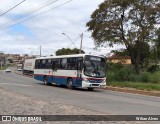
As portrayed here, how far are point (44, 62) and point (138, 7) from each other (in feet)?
36.3

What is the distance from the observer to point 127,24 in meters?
41.4

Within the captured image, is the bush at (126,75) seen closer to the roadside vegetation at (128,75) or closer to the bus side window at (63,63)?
the roadside vegetation at (128,75)

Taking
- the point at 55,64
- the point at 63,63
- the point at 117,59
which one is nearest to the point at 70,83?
the point at 63,63

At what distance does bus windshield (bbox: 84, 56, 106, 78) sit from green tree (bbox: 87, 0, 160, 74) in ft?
33.2

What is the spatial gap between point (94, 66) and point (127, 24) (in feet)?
42.2

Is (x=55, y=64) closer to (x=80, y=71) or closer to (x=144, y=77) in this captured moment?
(x=80, y=71)

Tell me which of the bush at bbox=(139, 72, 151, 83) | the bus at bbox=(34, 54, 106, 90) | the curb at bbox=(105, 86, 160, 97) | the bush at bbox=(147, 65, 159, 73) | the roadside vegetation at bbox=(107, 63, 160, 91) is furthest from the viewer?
the bush at bbox=(147, 65, 159, 73)

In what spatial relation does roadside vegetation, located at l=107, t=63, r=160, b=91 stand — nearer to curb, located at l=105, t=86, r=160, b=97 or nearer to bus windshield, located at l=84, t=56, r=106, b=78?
curb, located at l=105, t=86, r=160, b=97

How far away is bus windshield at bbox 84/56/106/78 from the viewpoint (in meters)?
29.5

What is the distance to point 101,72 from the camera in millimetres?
30281

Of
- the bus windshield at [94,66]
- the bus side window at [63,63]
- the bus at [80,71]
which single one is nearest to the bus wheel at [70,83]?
the bus at [80,71]

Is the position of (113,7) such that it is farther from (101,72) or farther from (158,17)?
(101,72)

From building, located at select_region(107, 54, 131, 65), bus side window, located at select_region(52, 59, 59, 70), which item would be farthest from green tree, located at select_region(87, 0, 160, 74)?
bus side window, located at select_region(52, 59, 59, 70)

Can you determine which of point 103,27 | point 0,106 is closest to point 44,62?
point 103,27
